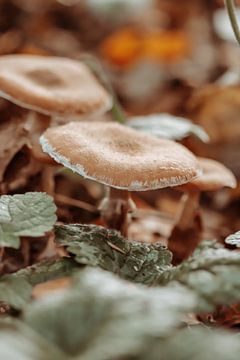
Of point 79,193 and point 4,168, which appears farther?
point 79,193

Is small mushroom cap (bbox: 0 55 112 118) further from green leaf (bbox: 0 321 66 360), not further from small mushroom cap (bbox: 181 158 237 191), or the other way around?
green leaf (bbox: 0 321 66 360)

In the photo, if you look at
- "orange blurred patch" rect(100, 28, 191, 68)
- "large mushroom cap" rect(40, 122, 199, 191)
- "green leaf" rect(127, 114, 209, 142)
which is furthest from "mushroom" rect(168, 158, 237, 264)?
"orange blurred patch" rect(100, 28, 191, 68)

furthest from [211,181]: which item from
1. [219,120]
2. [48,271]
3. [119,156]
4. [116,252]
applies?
[219,120]

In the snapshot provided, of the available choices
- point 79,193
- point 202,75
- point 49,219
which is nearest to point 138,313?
point 49,219

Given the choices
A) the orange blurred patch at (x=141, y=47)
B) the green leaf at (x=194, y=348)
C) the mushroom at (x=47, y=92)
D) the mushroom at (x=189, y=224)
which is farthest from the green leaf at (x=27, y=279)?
the orange blurred patch at (x=141, y=47)

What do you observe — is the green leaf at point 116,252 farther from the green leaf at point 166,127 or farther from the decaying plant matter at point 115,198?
the green leaf at point 166,127

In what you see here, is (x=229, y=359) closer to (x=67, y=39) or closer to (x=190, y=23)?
(x=67, y=39)
